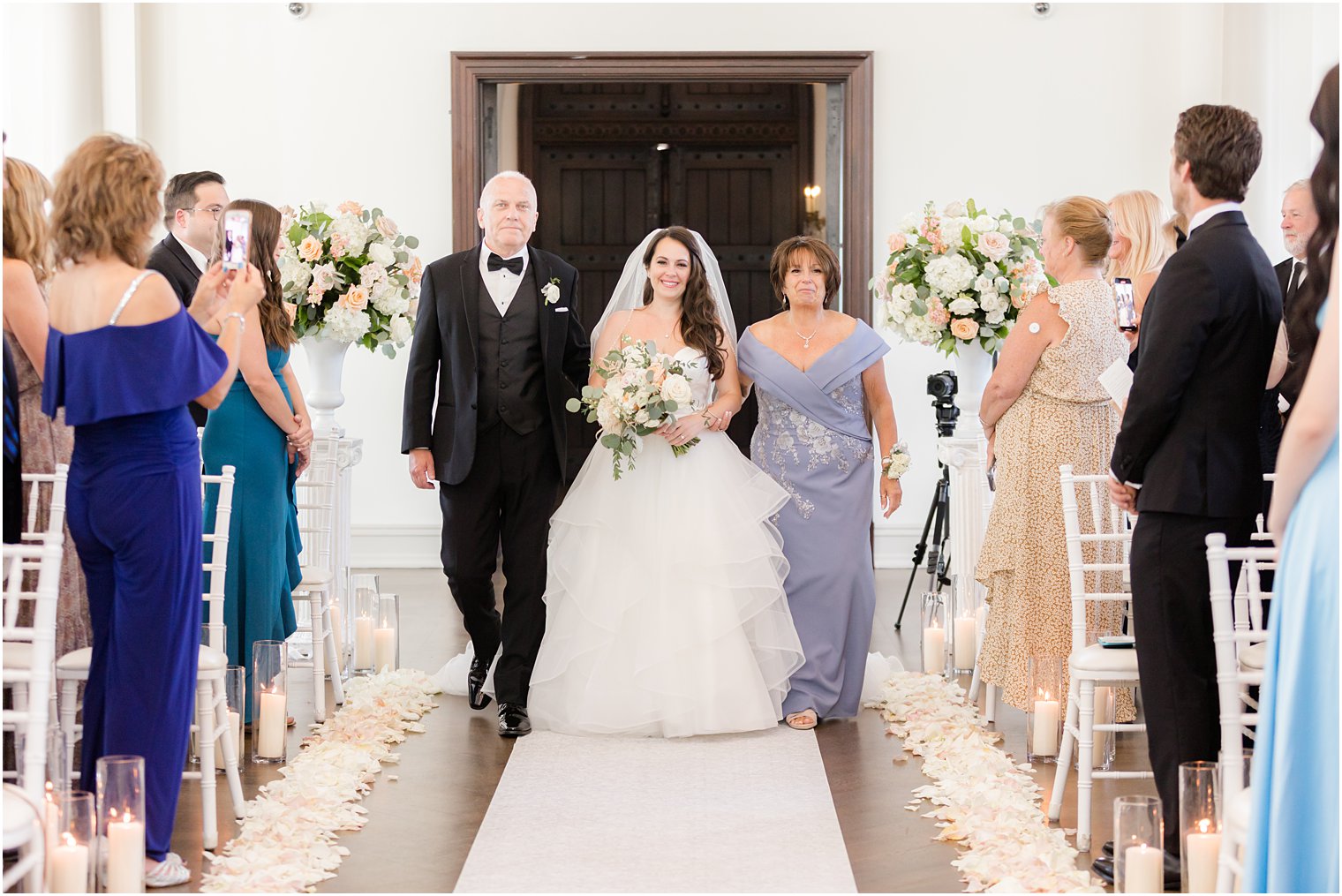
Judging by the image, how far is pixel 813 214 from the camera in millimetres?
9984

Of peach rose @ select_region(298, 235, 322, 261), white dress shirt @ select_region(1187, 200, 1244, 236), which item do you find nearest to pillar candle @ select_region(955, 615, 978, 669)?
white dress shirt @ select_region(1187, 200, 1244, 236)

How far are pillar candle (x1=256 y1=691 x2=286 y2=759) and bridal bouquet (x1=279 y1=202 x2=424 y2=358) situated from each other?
A: 5.94 ft

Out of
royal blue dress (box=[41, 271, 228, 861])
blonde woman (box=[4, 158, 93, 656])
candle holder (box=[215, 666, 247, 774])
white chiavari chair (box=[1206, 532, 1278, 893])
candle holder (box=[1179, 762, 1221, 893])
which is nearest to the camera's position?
white chiavari chair (box=[1206, 532, 1278, 893])

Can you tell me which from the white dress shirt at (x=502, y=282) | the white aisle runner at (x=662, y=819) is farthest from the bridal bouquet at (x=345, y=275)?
the white aisle runner at (x=662, y=819)

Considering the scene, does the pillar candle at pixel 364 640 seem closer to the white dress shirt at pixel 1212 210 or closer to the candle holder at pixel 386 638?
the candle holder at pixel 386 638

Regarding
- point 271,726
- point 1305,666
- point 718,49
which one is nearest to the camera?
point 1305,666

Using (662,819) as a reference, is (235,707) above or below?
above

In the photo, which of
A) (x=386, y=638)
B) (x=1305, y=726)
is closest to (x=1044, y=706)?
(x=1305, y=726)

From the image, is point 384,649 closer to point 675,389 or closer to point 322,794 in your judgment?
point 322,794

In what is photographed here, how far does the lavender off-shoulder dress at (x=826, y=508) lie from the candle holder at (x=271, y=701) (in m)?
1.77

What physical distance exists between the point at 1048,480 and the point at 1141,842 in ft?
6.05

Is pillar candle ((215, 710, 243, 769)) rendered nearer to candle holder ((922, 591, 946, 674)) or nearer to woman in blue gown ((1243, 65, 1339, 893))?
candle holder ((922, 591, 946, 674))

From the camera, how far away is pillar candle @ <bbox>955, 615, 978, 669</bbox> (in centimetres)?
569

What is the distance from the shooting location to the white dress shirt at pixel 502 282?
497 centimetres
